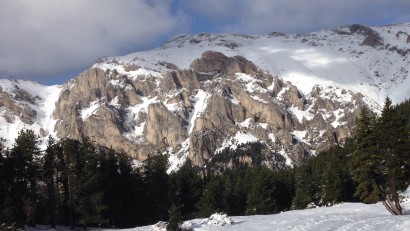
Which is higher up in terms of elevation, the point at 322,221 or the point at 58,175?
the point at 58,175

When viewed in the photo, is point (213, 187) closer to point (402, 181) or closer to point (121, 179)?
point (121, 179)

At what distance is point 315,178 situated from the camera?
9156cm

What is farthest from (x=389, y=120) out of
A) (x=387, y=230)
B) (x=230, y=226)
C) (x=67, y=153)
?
(x=67, y=153)

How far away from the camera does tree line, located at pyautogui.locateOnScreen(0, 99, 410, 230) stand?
132ft

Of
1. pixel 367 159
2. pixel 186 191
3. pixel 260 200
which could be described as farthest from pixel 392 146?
pixel 186 191

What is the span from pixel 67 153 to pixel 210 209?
92.2 ft

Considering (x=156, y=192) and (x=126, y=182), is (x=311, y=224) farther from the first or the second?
(x=156, y=192)

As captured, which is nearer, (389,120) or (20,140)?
(389,120)

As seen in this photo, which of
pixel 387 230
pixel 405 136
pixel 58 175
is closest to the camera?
pixel 387 230

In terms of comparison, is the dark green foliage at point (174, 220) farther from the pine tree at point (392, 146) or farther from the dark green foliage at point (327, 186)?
the dark green foliage at point (327, 186)

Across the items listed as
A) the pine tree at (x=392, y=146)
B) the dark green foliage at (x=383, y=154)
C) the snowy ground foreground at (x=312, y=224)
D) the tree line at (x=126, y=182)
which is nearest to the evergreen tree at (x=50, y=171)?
the tree line at (x=126, y=182)

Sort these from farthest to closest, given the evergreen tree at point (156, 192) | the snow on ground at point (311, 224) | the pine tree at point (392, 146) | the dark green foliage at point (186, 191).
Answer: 1. the dark green foliage at point (186, 191)
2. the evergreen tree at point (156, 192)
3. the pine tree at point (392, 146)
4. the snow on ground at point (311, 224)

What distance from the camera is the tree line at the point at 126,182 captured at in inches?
1582

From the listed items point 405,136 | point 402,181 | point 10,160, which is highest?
point 10,160
